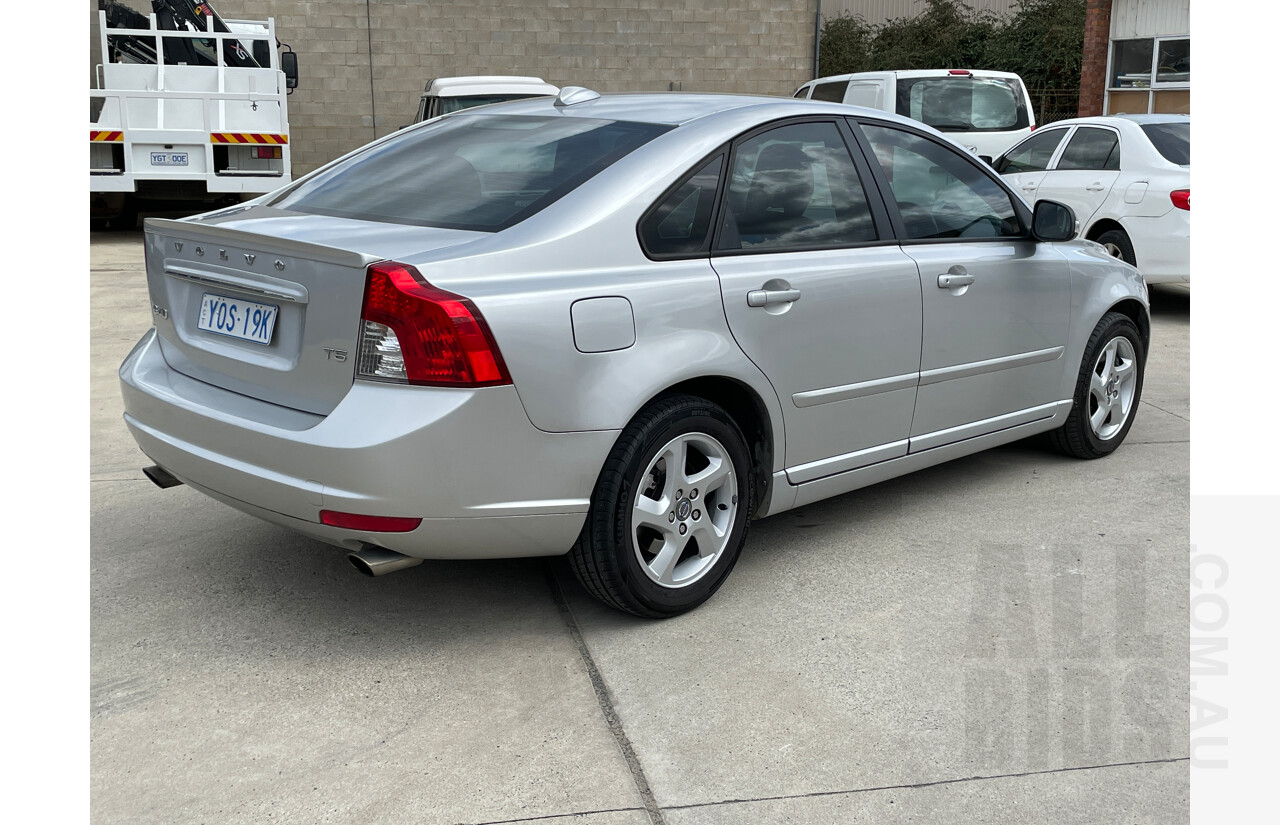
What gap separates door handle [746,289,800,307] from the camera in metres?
3.64

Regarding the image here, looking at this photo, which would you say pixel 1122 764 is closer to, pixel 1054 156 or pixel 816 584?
pixel 816 584

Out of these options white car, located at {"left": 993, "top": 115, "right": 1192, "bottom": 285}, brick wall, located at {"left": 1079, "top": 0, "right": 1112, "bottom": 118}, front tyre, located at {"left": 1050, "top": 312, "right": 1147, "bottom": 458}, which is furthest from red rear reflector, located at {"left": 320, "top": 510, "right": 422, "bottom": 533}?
brick wall, located at {"left": 1079, "top": 0, "right": 1112, "bottom": 118}

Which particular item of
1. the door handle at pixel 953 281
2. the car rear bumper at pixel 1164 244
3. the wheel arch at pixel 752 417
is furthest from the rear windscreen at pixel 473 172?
the car rear bumper at pixel 1164 244

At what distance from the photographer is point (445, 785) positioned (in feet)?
9.02

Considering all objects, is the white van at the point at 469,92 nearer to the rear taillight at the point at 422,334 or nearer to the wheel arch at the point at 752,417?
the wheel arch at the point at 752,417

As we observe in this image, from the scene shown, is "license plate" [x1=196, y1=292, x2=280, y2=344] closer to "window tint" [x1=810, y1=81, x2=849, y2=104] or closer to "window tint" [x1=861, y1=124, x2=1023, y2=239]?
"window tint" [x1=861, y1=124, x2=1023, y2=239]

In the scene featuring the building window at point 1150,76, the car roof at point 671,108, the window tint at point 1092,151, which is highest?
the building window at point 1150,76

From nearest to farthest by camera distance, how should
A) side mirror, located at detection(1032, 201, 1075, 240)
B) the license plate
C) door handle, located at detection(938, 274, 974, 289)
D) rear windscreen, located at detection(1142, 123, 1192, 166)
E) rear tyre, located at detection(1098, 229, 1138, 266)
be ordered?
1. the license plate
2. door handle, located at detection(938, 274, 974, 289)
3. side mirror, located at detection(1032, 201, 1075, 240)
4. rear windscreen, located at detection(1142, 123, 1192, 166)
5. rear tyre, located at detection(1098, 229, 1138, 266)

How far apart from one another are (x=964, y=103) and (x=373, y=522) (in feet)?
38.2

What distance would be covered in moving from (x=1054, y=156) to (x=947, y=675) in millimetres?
7888

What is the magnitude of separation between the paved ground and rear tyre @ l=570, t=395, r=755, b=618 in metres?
0.16

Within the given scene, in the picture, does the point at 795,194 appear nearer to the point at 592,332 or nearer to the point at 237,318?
the point at 592,332

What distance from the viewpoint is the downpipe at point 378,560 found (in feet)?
10.4
